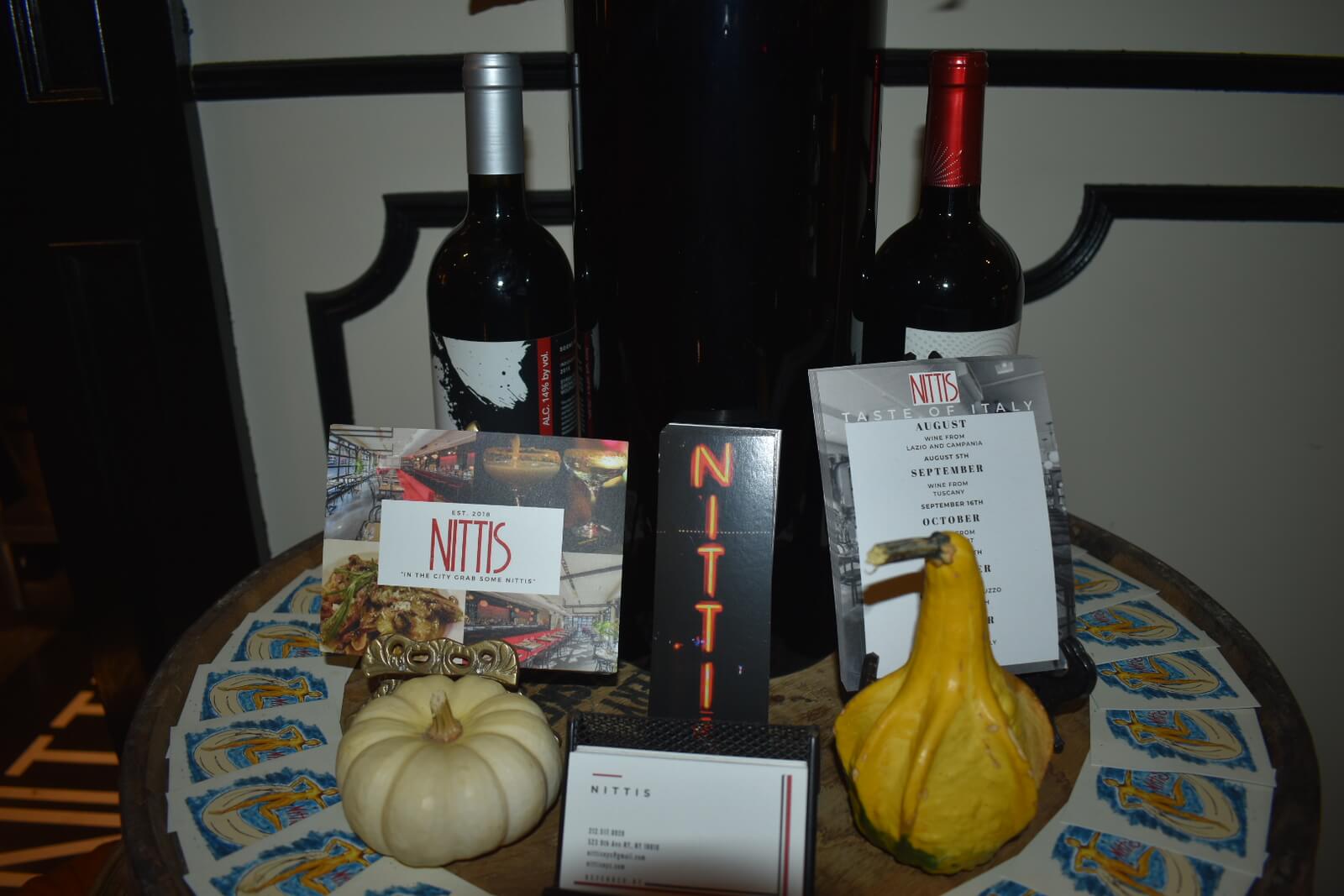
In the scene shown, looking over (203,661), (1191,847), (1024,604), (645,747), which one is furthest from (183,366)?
(1191,847)

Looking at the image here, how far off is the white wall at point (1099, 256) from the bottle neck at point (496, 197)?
13.9 inches

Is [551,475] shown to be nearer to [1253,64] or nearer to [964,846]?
[964,846]

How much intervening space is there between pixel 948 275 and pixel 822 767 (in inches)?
16.0

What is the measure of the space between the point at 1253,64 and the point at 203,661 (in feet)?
4.19

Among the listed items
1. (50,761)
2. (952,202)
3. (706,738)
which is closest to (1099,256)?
(952,202)

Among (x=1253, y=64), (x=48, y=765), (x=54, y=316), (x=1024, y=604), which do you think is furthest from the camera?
(x=48, y=765)

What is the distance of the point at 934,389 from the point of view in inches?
26.8

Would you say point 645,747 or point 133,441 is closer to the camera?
point 645,747

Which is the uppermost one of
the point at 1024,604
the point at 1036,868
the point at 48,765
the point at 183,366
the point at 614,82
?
the point at 614,82

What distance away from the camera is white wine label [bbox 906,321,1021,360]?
2.36ft

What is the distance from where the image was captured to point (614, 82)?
627 millimetres

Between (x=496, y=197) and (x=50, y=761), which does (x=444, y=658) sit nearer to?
(x=496, y=197)

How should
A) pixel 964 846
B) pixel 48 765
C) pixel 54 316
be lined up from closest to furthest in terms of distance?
pixel 964 846 → pixel 54 316 → pixel 48 765

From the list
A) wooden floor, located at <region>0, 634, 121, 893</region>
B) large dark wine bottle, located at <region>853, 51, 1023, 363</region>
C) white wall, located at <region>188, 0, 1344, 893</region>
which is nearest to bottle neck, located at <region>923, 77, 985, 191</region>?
large dark wine bottle, located at <region>853, 51, 1023, 363</region>
